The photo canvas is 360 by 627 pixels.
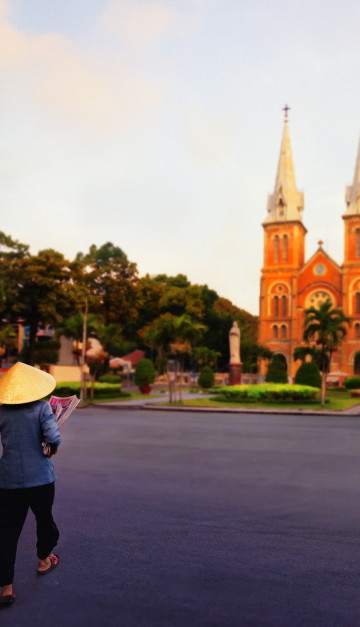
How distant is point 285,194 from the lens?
2881 inches

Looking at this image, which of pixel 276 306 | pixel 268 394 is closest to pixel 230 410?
pixel 268 394

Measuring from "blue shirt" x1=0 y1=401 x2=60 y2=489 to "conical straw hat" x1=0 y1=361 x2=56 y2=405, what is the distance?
11 cm

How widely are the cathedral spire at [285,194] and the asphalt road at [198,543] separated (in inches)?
2491

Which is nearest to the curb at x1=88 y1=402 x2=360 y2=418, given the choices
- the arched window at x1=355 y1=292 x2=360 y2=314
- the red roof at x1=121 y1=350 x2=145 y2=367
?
the arched window at x1=355 y1=292 x2=360 y2=314

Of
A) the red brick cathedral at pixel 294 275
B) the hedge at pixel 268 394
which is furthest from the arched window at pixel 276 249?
the hedge at pixel 268 394

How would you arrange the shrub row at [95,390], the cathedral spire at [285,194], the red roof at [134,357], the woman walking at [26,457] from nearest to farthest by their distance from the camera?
the woman walking at [26,457], the shrub row at [95,390], the cathedral spire at [285,194], the red roof at [134,357]

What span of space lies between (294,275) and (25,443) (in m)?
67.4

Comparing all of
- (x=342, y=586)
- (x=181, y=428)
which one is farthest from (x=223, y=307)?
(x=342, y=586)

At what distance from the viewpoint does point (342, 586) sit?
4.51m

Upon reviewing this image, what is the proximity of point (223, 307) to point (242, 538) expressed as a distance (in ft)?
272

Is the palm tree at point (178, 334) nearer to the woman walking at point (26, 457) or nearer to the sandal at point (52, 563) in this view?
the sandal at point (52, 563)

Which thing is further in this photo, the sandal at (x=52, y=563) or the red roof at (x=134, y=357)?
the red roof at (x=134, y=357)

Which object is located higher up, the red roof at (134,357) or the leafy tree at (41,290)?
the leafy tree at (41,290)

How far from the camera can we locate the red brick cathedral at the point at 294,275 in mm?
67812
